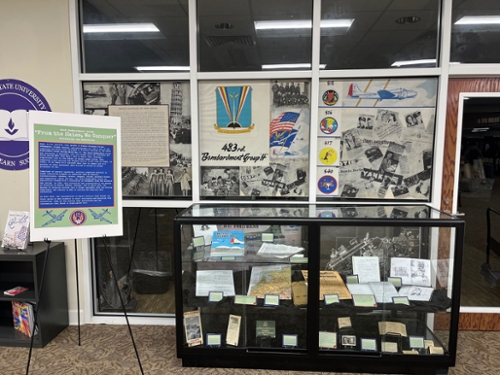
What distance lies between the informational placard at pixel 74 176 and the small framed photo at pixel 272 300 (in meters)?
1.14

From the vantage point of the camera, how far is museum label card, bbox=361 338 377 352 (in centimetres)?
232

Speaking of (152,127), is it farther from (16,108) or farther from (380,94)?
(380,94)

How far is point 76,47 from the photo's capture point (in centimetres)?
271

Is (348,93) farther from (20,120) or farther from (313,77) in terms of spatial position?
(20,120)

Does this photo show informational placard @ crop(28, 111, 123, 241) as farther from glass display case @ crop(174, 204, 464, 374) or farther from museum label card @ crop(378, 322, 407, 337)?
museum label card @ crop(378, 322, 407, 337)

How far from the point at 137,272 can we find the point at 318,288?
170cm

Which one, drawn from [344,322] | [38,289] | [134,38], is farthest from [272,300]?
[134,38]

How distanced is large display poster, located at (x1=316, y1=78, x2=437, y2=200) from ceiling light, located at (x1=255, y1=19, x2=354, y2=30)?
446mm

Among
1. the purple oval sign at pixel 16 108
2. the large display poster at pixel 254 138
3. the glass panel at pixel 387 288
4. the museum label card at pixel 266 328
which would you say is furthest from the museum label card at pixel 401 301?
the purple oval sign at pixel 16 108

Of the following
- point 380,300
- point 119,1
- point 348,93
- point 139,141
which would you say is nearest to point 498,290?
point 380,300

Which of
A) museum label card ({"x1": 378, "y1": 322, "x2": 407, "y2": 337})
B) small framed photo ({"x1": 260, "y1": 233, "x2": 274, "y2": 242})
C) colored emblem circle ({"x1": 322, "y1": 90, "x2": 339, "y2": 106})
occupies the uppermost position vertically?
colored emblem circle ({"x1": 322, "y1": 90, "x2": 339, "y2": 106})

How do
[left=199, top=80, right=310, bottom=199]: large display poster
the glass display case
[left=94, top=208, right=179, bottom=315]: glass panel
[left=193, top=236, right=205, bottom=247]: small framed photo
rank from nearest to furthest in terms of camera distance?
the glass display case < [left=193, top=236, right=205, bottom=247]: small framed photo < [left=199, top=80, right=310, bottom=199]: large display poster < [left=94, top=208, right=179, bottom=315]: glass panel

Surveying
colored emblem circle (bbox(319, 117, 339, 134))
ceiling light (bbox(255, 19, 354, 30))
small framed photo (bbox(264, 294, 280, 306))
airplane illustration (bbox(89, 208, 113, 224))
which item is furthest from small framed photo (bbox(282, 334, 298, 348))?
ceiling light (bbox(255, 19, 354, 30))

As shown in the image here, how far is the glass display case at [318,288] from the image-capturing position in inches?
90.4
